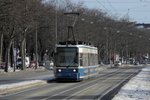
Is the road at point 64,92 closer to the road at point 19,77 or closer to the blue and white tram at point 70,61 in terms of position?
Result: the blue and white tram at point 70,61

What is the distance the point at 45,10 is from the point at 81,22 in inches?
941

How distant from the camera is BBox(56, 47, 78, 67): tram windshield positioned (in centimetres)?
4231

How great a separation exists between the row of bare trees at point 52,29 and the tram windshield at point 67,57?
7.89 meters

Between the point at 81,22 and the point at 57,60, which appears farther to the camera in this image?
the point at 81,22

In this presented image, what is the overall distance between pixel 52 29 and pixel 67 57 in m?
53.3

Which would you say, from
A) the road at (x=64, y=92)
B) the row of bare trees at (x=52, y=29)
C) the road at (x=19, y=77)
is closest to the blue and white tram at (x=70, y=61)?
the road at (x=64, y=92)

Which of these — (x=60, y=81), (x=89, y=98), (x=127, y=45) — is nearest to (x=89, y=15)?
(x=127, y=45)

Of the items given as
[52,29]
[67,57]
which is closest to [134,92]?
[67,57]

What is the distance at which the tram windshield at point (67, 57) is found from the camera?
139ft

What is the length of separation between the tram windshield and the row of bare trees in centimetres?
789

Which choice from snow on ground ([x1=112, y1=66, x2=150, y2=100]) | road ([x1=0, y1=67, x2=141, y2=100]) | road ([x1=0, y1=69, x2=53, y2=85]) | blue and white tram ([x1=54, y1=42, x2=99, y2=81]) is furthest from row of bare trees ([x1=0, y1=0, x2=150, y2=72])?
snow on ground ([x1=112, y1=66, x2=150, y2=100])

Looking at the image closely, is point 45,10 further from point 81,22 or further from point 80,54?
point 80,54

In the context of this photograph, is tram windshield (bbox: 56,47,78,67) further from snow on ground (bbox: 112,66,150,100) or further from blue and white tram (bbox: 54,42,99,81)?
snow on ground (bbox: 112,66,150,100)

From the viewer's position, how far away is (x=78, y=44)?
43.9m
